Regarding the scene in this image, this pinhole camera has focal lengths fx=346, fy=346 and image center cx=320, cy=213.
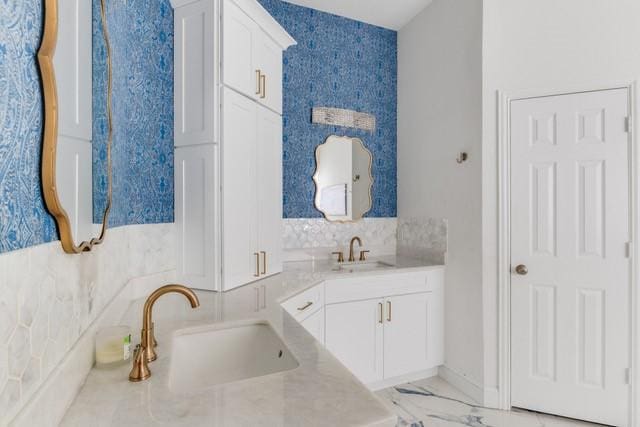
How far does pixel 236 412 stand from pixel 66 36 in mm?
928

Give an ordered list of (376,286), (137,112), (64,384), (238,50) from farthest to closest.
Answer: (376,286) → (238,50) → (137,112) → (64,384)

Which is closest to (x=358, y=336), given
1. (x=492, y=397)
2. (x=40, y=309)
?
(x=492, y=397)

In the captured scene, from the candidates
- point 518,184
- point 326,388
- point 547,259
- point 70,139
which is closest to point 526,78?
point 518,184

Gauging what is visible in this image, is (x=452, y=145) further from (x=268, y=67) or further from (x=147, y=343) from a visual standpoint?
(x=147, y=343)

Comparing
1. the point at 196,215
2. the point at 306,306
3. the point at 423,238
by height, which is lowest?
the point at 306,306

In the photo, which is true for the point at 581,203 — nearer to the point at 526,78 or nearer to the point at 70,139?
the point at 526,78

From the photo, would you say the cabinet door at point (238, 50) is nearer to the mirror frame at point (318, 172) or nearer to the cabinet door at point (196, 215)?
the cabinet door at point (196, 215)

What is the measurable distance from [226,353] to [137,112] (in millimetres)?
1244

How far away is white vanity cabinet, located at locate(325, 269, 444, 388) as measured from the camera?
2.43 metres

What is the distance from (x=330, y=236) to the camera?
10.3ft

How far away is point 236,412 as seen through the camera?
741mm

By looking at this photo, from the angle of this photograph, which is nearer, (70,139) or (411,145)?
(70,139)

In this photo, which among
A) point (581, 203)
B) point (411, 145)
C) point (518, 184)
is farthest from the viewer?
point (411, 145)

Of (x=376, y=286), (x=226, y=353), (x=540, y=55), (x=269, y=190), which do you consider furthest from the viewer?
(x=376, y=286)
